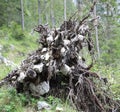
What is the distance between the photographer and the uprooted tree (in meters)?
5.20

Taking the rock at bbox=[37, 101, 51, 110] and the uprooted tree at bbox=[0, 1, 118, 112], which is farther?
the uprooted tree at bbox=[0, 1, 118, 112]

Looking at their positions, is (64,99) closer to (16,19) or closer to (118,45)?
(118,45)

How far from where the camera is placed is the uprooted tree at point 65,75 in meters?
5.20

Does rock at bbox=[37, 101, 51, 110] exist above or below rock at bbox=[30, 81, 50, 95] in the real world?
below

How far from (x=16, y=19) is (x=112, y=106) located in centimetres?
2721

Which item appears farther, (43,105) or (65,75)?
(65,75)

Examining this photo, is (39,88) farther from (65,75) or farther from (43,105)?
(65,75)

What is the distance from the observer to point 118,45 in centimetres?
1983

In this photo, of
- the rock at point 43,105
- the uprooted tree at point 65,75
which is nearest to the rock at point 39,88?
the uprooted tree at point 65,75

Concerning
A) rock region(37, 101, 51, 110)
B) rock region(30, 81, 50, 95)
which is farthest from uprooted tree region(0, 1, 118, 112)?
rock region(37, 101, 51, 110)

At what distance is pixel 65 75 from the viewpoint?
217 inches

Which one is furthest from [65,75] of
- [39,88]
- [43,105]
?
[43,105]

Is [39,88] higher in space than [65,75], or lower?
lower

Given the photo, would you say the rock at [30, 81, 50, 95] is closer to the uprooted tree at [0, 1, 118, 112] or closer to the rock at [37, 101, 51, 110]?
the uprooted tree at [0, 1, 118, 112]
